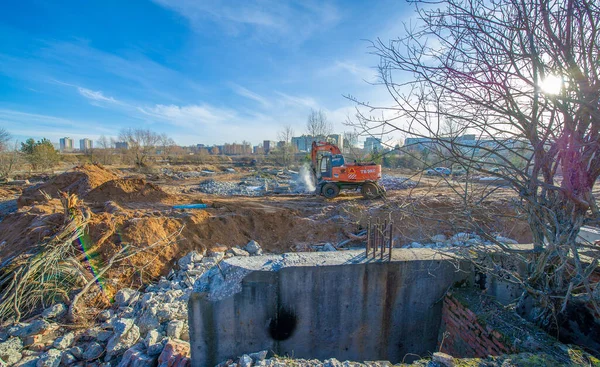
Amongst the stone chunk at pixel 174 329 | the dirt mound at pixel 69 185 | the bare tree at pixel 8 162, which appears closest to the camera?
the stone chunk at pixel 174 329

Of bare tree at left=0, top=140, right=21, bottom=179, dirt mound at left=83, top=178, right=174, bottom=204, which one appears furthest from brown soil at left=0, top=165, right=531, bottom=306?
bare tree at left=0, top=140, right=21, bottom=179

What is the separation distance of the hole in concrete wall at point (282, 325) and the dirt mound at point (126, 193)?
7.44 meters

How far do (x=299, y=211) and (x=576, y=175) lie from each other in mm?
7427

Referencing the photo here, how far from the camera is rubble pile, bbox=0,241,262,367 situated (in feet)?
11.2

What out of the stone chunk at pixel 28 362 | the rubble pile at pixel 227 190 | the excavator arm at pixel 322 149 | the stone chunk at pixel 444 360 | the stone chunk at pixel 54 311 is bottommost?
the stone chunk at pixel 28 362

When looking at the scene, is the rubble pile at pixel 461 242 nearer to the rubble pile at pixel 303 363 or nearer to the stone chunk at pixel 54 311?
the rubble pile at pixel 303 363

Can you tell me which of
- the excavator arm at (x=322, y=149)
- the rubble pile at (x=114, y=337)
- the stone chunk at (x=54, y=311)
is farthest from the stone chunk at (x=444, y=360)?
the excavator arm at (x=322, y=149)

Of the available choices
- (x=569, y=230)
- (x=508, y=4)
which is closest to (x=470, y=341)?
(x=569, y=230)

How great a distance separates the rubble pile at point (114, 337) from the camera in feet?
11.2

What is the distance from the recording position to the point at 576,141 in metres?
2.22

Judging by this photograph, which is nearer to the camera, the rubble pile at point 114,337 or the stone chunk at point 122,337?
the rubble pile at point 114,337

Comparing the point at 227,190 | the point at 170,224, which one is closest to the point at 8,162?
the point at 227,190

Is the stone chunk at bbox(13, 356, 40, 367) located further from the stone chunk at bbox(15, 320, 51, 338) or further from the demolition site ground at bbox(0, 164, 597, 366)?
the stone chunk at bbox(15, 320, 51, 338)

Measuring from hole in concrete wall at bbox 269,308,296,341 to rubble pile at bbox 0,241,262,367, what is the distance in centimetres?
111
